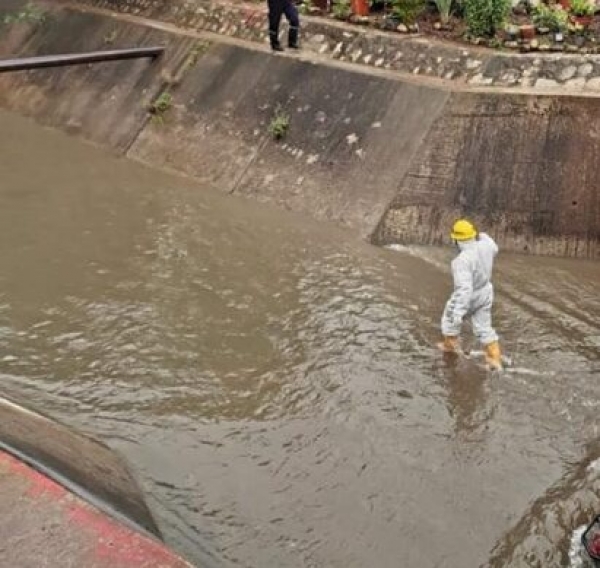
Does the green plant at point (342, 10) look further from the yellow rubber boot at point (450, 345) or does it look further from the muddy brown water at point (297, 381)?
the yellow rubber boot at point (450, 345)

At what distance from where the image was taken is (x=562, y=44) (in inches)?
374

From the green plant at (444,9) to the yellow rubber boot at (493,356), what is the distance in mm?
5458

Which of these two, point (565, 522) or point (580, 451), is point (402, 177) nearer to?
point (580, 451)

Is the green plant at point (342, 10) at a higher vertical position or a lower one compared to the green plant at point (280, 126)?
higher

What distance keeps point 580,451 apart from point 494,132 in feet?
14.3

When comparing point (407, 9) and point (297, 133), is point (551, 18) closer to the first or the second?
point (407, 9)

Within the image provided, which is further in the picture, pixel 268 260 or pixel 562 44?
pixel 562 44

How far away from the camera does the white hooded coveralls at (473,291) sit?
6.62 meters

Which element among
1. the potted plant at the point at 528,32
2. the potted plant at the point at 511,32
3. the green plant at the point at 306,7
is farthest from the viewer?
the green plant at the point at 306,7

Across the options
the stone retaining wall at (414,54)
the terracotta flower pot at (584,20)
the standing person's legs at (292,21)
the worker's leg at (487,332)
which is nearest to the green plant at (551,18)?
the terracotta flower pot at (584,20)

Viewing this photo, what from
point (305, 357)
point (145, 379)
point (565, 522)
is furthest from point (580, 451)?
point (145, 379)

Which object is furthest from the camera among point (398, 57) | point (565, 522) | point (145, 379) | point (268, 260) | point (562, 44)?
point (398, 57)

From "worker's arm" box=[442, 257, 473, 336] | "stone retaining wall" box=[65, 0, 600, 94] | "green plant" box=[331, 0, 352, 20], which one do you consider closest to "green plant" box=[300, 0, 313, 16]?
"stone retaining wall" box=[65, 0, 600, 94]

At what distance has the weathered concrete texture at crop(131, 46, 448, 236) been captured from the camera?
9375 mm
